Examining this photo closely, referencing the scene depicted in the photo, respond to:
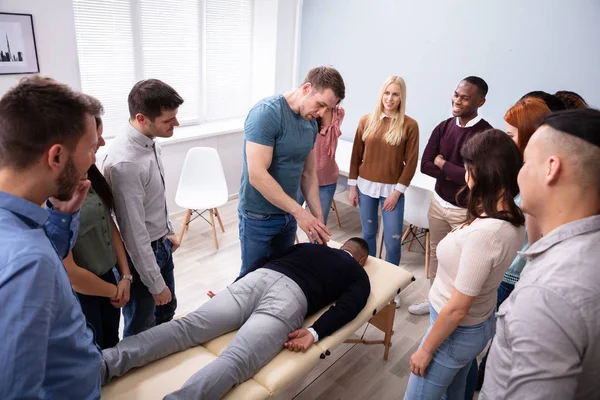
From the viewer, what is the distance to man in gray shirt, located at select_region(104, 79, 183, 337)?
1.58 metres

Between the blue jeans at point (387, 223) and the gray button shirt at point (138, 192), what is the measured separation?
1615 mm

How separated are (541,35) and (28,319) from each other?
146 inches

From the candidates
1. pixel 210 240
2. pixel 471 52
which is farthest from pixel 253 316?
pixel 471 52

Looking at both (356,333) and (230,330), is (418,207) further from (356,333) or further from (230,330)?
(230,330)

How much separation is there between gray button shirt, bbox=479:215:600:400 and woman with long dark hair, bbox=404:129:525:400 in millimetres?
374

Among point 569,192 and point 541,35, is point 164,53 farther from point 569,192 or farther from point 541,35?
point 569,192

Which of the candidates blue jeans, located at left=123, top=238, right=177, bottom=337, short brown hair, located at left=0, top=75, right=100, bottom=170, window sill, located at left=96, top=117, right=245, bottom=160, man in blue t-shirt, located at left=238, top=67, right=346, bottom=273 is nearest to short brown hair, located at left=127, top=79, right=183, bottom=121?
man in blue t-shirt, located at left=238, top=67, right=346, bottom=273

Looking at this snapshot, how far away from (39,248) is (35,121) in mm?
267

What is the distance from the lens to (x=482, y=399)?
1087mm

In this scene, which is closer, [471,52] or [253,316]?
[253,316]

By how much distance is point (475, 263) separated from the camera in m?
1.32

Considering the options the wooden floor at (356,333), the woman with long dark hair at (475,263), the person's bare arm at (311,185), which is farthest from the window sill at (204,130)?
the woman with long dark hair at (475,263)

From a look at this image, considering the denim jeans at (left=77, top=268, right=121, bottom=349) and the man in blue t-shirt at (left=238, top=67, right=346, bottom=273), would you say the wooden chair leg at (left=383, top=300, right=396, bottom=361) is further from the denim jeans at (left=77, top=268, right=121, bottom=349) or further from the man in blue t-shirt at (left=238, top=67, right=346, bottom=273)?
the denim jeans at (left=77, top=268, right=121, bottom=349)

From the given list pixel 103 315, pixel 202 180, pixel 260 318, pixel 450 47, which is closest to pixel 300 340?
pixel 260 318
